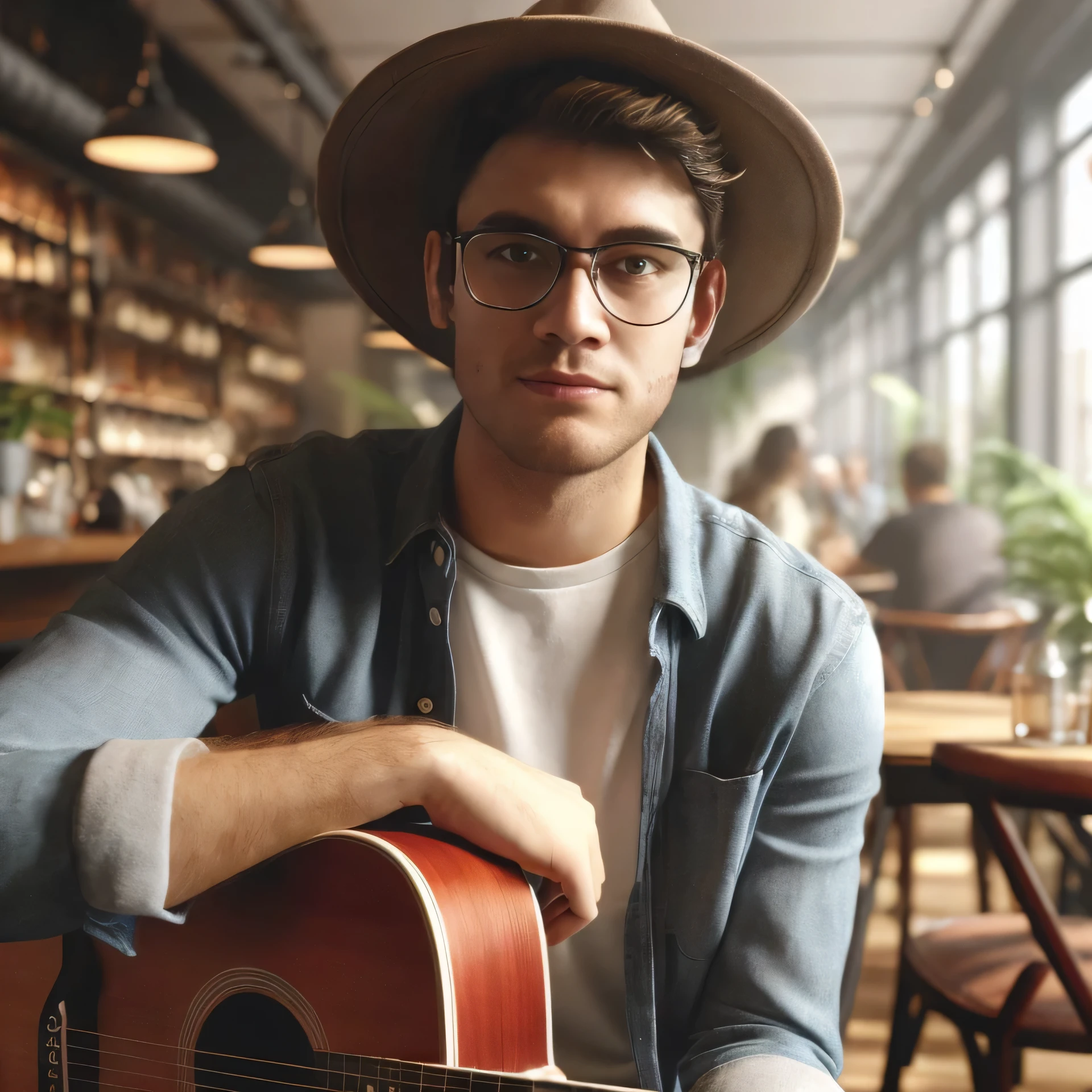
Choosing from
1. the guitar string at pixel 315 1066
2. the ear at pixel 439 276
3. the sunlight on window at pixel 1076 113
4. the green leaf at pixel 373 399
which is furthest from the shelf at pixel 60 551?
the sunlight on window at pixel 1076 113

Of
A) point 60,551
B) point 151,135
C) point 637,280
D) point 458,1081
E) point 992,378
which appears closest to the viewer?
point 458,1081

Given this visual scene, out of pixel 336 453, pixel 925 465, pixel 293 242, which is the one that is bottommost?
pixel 336 453

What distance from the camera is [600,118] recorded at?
3.66ft

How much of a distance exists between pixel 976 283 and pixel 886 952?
3.61m

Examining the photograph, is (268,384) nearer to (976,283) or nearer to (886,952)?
(976,283)

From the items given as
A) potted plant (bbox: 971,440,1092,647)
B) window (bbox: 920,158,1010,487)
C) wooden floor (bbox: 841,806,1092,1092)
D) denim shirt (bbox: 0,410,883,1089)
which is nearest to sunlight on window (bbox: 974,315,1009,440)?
window (bbox: 920,158,1010,487)

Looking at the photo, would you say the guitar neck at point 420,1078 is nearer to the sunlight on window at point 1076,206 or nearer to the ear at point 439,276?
the ear at point 439,276

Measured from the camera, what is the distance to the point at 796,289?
4.47ft

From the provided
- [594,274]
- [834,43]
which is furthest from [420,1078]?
[834,43]

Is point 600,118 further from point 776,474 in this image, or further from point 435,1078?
point 776,474

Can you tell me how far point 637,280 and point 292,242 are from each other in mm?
4706

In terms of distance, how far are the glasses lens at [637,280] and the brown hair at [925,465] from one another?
4.35 meters

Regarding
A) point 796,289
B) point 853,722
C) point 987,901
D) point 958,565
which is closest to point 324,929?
point 853,722

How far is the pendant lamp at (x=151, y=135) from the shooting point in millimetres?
4203
